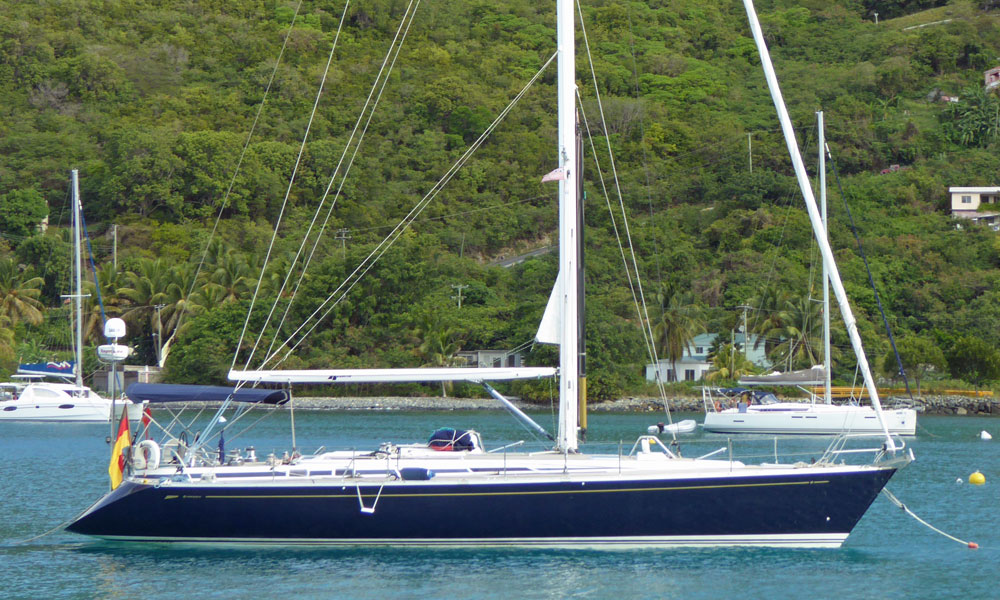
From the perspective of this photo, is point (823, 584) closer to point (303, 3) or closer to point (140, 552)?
point (140, 552)

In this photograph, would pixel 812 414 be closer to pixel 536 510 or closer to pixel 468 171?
pixel 536 510

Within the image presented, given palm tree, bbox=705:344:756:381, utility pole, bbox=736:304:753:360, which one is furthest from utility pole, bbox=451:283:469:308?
utility pole, bbox=736:304:753:360

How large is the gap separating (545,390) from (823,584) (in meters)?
44.5

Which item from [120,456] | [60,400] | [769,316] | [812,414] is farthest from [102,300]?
[120,456]

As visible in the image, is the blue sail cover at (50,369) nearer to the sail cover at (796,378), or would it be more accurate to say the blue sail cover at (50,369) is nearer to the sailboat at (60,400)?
the sailboat at (60,400)

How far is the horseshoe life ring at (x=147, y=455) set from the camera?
17266 millimetres

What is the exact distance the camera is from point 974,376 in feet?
201

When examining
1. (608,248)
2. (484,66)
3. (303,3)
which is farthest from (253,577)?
(303,3)

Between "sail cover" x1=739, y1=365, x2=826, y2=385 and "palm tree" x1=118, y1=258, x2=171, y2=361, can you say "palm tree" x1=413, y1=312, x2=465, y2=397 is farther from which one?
"sail cover" x1=739, y1=365, x2=826, y2=385

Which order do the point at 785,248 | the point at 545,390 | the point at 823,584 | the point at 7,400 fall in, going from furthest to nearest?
the point at 785,248
the point at 545,390
the point at 7,400
the point at 823,584

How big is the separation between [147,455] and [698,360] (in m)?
54.5

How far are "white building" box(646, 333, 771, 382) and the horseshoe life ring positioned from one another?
51.2 metres

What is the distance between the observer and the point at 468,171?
93062mm

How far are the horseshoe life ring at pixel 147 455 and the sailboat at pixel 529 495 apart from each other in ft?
0.07
